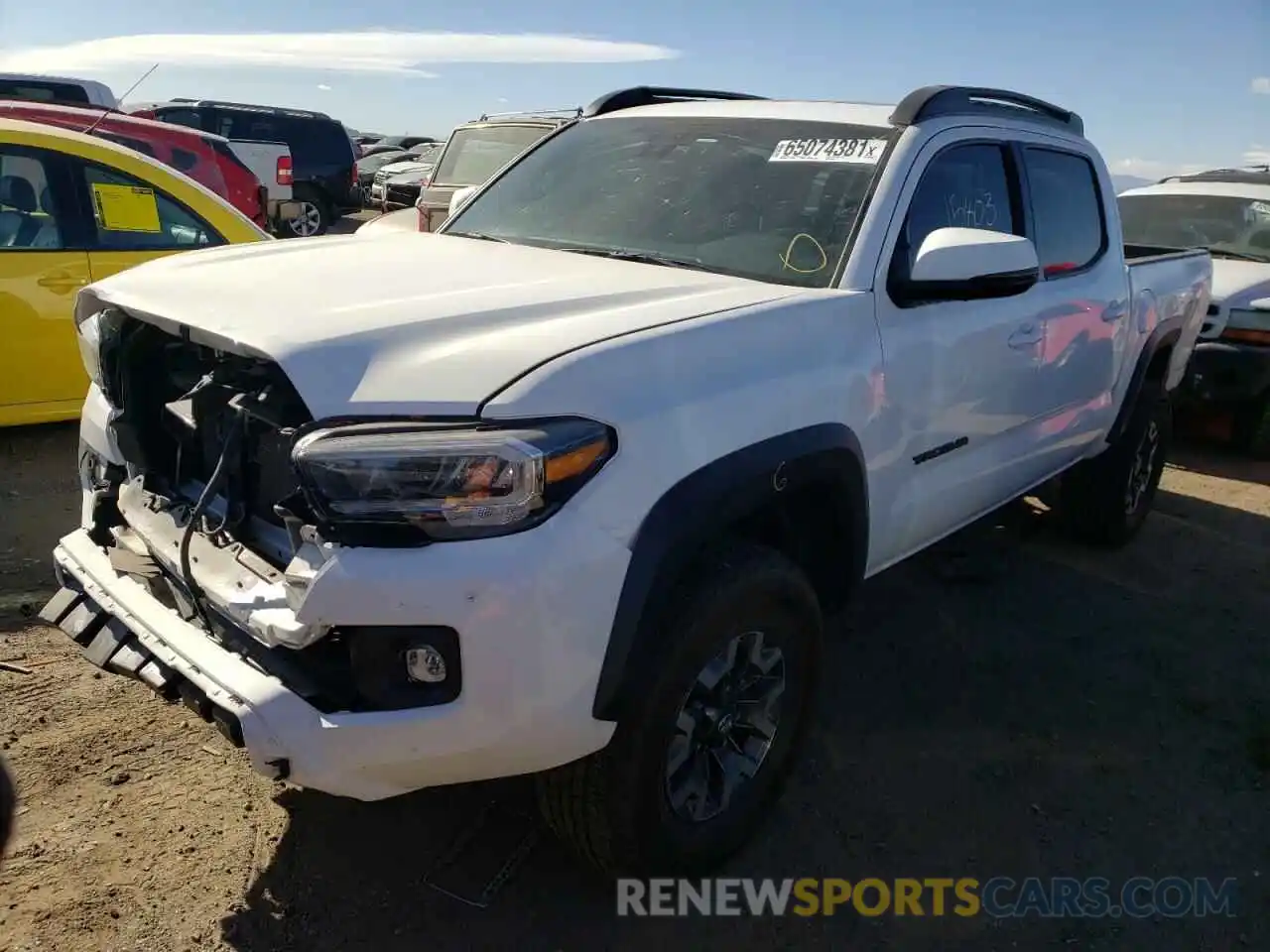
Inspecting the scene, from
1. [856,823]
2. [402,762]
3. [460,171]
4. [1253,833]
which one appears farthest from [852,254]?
[460,171]

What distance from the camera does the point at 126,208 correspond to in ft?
18.1

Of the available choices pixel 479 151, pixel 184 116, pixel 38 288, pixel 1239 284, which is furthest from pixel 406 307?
pixel 184 116

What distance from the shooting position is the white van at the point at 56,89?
1201 cm

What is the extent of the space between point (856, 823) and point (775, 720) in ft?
1.60

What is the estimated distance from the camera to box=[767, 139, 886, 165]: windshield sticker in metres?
3.21

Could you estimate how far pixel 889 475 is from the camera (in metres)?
3.05

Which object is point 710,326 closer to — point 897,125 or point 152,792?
point 897,125

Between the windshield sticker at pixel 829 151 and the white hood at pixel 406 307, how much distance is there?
570 mm

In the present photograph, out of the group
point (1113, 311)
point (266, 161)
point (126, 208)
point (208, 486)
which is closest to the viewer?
point (208, 486)

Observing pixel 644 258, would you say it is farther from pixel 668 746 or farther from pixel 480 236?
pixel 668 746

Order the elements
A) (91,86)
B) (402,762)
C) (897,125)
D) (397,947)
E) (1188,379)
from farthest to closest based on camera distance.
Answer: (91,86)
(1188,379)
(897,125)
(397,947)
(402,762)

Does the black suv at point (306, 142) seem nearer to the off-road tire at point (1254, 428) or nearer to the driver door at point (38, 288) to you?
the driver door at point (38, 288)

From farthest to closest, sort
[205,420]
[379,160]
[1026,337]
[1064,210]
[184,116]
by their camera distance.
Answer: [379,160], [184,116], [1064,210], [1026,337], [205,420]

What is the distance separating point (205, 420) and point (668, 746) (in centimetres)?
132
